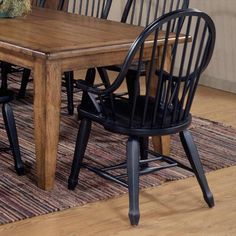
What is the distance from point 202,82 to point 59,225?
3.02 meters

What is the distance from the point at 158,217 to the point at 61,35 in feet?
3.27

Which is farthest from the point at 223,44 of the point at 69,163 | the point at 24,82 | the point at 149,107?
the point at 149,107

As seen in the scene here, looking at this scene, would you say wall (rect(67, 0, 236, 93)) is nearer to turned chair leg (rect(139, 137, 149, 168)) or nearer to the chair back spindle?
turned chair leg (rect(139, 137, 149, 168))

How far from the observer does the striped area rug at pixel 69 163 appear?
2.67 meters

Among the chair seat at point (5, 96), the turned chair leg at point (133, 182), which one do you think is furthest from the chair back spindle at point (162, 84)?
the chair seat at point (5, 96)

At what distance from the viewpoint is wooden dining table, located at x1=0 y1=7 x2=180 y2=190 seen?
2588mm

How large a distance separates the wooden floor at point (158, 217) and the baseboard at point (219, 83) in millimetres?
2040

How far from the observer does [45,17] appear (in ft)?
11.7

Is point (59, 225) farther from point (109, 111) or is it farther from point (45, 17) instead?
point (45, 17)

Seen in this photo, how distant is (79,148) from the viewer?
279cm

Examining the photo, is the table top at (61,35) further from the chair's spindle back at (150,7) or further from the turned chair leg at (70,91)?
the turned chair leg at (70,91)

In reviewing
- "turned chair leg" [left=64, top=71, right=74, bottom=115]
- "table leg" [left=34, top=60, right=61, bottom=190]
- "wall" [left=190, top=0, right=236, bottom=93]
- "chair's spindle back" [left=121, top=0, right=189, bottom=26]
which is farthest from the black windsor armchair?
"wall" [left=190, top=0, right=236, bottom=93]

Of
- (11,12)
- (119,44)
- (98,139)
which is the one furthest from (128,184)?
(11,12)

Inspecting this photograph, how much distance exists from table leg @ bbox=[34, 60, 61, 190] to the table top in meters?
0.08
